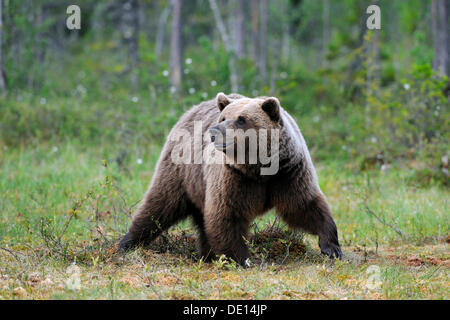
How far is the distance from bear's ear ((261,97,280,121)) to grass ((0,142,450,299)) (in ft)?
4.03

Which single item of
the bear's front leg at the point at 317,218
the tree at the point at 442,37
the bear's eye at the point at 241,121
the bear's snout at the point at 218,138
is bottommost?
the bear's front leg at the point at 317,218

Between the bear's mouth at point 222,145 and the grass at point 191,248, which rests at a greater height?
the bear's mouth at point 222,145

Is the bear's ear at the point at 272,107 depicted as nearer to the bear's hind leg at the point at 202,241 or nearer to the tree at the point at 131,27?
the bear's hind leg at the point at 202,241

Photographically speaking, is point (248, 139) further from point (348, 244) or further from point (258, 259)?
point (348, 244)

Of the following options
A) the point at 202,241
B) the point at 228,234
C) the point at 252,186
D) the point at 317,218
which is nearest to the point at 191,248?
the point at 202,241

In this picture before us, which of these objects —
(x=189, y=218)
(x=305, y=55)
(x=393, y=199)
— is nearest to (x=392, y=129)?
(x=393, y=199)

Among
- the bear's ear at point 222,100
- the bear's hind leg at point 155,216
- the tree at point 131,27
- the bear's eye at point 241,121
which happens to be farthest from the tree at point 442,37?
the tree at point 131,27

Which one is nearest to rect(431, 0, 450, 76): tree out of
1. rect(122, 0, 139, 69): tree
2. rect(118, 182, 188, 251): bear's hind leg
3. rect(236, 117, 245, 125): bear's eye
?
rect(118, 182, 188, 251): bear's hind leg

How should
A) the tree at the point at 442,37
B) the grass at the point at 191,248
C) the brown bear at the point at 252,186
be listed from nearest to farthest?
the grass at the point at 191,248 < the brown bear at the point at 252,186 < the tree at the point at 442,37

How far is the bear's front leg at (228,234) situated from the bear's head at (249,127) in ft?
1.94

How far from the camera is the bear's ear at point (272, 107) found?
491cm

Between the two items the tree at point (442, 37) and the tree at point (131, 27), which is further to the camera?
the tree at point (131, 27)

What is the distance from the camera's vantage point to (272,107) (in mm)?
4969
